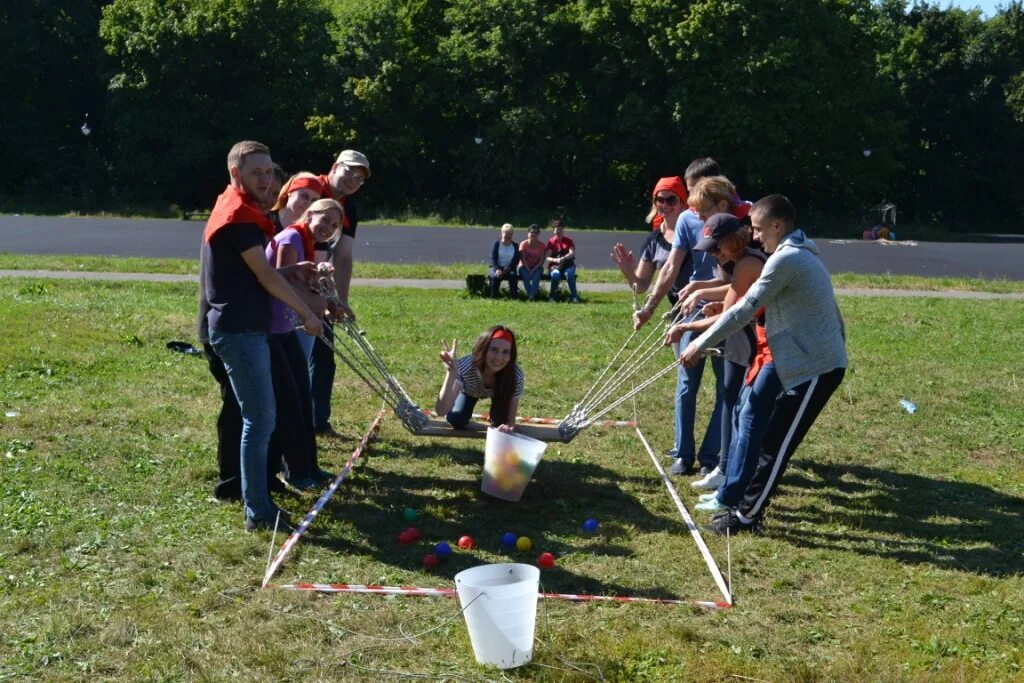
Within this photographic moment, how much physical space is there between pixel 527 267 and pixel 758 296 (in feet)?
34.0

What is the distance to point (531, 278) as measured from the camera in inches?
611

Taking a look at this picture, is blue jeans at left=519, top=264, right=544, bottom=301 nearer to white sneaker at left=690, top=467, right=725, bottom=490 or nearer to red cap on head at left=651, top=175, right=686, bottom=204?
red cap on head at left=651, top=175, right=686, bottom=204

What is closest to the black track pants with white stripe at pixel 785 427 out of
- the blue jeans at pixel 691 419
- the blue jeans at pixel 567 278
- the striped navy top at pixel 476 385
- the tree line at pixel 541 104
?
the blue jeans at pixel 691 419

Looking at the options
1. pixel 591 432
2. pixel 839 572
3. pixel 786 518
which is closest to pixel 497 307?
pixel 591 432

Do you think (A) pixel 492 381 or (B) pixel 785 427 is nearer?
(B) pixel 785 427

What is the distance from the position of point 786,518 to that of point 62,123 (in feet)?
142

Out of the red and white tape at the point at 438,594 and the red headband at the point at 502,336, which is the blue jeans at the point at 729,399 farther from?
the red and white tape at the point at 438,594

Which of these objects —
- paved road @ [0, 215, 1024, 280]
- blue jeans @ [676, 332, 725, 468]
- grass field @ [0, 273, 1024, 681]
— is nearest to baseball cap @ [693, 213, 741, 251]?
blue jeans @ [676, 332, 725, 468]

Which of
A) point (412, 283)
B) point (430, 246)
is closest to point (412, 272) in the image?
point (412, 283)

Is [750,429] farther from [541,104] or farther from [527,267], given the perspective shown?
[541,104]

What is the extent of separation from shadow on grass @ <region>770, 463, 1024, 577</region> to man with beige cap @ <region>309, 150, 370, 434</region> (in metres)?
2.80

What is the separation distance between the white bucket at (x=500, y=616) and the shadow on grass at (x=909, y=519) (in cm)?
208

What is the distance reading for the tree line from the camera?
120ft

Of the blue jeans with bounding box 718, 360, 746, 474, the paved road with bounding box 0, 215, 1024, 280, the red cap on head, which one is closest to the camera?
the blue jeans with bounding box 718, 360, 746, 474
